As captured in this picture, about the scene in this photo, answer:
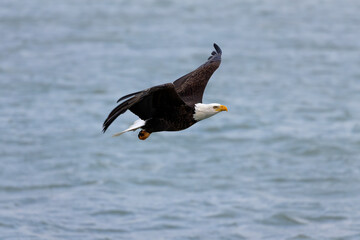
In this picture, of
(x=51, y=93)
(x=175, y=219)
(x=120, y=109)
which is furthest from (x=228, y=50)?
(x=120, y=109)

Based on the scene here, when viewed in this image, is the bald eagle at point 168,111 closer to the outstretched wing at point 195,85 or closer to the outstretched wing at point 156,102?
the outstretched wing at point 156,102

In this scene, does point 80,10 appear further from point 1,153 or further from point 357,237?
point 357,237

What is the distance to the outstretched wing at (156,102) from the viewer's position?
6.24 m

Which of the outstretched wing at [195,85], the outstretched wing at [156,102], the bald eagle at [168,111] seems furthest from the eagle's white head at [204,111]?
the outstretched wing at [195,85]

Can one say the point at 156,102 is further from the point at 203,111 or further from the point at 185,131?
the point at 185,131

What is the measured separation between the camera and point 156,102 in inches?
263

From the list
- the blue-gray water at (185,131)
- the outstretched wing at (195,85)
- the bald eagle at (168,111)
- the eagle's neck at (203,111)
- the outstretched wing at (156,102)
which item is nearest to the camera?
the outstretched wing at (156,102)

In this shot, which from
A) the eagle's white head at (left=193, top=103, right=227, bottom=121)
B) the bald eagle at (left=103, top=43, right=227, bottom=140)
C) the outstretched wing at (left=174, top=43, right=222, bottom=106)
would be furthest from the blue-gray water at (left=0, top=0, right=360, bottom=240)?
the eagle's white head at (left=193, top=103, right=227, bottom=121)

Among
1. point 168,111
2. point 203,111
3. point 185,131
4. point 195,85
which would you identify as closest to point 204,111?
point 203,111

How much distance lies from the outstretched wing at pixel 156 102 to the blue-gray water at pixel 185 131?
5.41 m

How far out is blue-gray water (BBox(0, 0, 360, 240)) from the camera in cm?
1288

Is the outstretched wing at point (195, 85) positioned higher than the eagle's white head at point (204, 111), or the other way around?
the outstretched wing at point (195, 85)

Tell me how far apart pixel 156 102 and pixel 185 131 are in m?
10.8

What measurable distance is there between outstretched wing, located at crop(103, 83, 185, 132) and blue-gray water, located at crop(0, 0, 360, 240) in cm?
541
